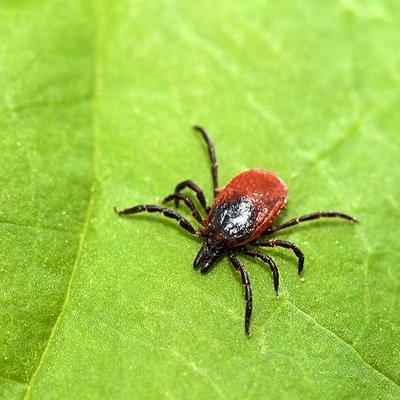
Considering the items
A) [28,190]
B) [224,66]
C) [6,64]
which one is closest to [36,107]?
[6,64]

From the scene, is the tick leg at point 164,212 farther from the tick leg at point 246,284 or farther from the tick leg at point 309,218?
the tick leg at point 309,218

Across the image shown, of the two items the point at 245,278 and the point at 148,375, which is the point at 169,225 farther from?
the point at 148,375

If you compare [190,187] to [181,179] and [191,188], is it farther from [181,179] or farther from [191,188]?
[181,179]

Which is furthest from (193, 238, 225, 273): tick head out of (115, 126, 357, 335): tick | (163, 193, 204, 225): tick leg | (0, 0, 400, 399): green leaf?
(163, 193, 204, 225): tick leg

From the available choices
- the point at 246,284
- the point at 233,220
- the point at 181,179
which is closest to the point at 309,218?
the point at 233,220

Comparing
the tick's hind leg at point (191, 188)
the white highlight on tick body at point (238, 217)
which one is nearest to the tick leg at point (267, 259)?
the white highlight on tick body at point (238, 217)

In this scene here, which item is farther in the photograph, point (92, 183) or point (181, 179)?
point (181, 179)
